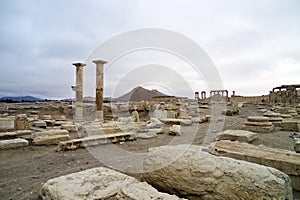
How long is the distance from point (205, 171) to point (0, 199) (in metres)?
3.05

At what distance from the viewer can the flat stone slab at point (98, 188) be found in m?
2.11

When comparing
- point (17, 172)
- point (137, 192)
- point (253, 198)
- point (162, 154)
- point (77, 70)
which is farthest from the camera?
point (77, 70)

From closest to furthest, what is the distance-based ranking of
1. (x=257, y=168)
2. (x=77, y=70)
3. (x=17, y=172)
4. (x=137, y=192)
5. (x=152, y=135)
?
1. (x=137, y=192)
2. (x=257, y=168)
3. (x=17, y=172)
4. (x=152, y=135)
5. (x=77, y=70)

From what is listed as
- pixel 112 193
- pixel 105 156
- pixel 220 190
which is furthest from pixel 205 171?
pixel 105 156

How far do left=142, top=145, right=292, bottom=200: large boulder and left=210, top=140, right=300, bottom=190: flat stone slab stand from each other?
3.35 feet

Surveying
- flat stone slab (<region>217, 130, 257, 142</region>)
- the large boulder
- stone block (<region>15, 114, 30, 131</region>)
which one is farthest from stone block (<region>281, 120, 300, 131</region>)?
stone block (<region>15, 114, 30, 131</region>)

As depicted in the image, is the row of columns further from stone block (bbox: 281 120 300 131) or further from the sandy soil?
stone block (bbox: 281 120 300 131)

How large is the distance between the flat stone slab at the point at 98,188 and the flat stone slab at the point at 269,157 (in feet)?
7.10

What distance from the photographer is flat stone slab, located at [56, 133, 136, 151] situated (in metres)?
5.77

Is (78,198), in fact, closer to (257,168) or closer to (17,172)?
(257,168)

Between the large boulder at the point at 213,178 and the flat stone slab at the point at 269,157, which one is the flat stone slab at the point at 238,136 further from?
the large boulder at the point at 213,178

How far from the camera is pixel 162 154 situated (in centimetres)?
276

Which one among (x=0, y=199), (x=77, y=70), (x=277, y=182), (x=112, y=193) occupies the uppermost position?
(x=77, y=70)

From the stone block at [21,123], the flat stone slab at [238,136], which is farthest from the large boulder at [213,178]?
the stone block at [21,123]
